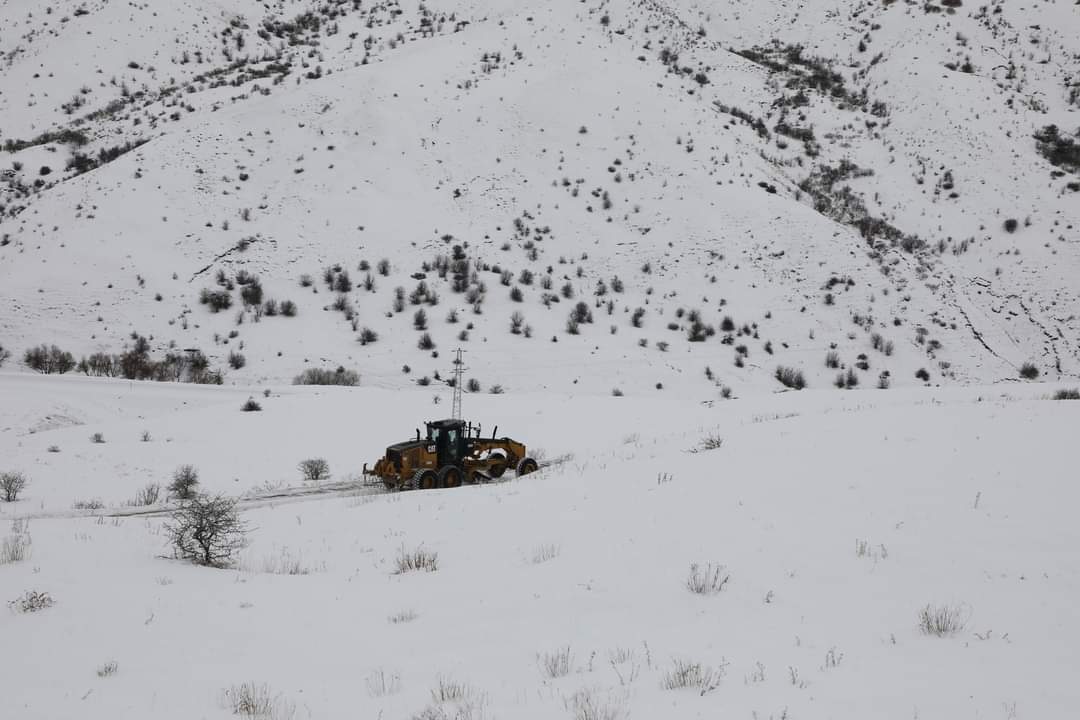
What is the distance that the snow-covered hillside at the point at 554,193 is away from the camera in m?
26.3

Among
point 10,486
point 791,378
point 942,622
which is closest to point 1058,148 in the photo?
point 791,378

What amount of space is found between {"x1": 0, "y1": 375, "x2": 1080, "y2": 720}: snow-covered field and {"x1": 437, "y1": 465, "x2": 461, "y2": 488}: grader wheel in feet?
7.08

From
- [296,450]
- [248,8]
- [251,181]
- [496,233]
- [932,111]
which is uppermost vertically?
[248,8]

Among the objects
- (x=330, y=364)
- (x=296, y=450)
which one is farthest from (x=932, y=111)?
(x=296, y=450)

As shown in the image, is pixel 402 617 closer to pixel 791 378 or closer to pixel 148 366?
pixel 148 366

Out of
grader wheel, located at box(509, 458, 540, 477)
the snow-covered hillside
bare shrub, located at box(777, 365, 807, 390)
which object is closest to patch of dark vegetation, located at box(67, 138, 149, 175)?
the snow-covered hillside

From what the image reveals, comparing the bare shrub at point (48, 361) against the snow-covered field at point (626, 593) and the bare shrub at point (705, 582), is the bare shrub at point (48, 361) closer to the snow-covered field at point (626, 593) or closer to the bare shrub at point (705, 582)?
the snow-covered field at point (626, 593)

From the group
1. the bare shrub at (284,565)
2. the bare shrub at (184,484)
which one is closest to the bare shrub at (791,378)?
the bare shrub at (184,484)

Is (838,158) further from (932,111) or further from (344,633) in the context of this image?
(344,633)

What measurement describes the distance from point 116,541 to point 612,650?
22.9 feet

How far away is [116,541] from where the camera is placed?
26.4 feet

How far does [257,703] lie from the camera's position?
3.99 meters

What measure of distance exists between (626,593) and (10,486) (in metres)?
12.6

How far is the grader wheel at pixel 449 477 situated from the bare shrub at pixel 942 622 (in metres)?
10.8
